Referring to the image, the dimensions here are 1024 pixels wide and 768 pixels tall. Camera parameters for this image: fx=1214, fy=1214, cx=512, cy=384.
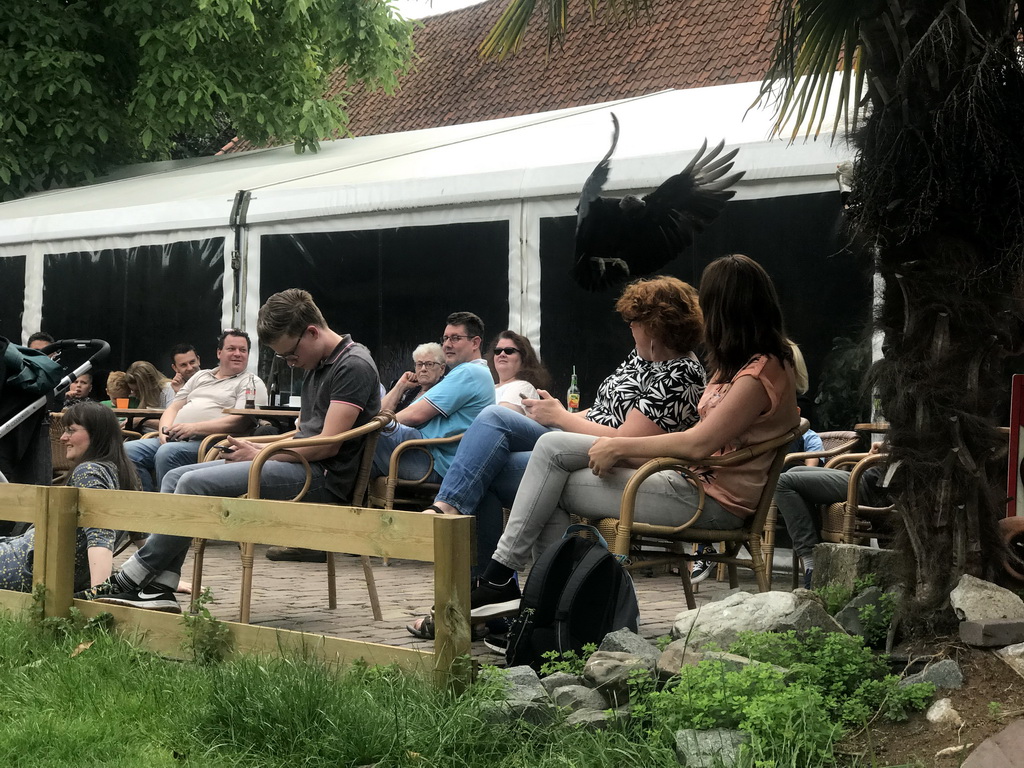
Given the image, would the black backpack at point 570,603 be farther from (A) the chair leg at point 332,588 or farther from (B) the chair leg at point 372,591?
(A) the chair leg at point 332,588


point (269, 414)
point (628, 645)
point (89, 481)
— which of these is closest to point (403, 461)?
point (269, 414)

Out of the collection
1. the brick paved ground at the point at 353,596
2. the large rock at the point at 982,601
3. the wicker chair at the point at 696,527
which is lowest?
the brick paved ground at the point at 353,596

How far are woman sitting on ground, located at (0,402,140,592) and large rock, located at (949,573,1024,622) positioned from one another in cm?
316

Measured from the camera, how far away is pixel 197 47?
56.3ft

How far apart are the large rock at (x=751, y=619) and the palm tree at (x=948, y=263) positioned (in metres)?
0.27

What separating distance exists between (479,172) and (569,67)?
14727 mm

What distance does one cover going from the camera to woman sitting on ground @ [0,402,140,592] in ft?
16.1

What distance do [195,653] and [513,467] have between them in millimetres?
1618

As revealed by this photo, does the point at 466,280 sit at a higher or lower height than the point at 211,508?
higher

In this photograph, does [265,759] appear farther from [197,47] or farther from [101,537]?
[197,47]

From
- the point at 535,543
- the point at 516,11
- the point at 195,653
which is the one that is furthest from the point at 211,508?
the point at 516,11

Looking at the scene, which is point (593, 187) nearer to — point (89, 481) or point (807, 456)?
point (807, 456)

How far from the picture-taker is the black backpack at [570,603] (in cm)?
371

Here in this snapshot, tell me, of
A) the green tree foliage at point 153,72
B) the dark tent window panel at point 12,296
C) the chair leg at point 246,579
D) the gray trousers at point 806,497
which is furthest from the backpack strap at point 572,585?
the green tree foliage at point 153,72
